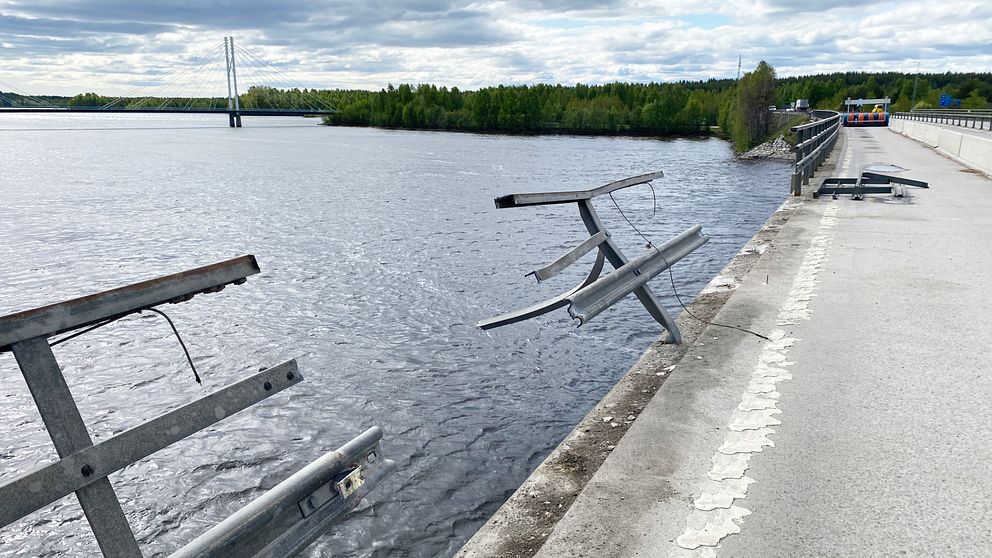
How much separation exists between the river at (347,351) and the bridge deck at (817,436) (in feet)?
5.94

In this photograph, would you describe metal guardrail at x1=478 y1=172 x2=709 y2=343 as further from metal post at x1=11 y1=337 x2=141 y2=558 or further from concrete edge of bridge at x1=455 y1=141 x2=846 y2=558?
metal post at x1=11 y1=337 x2=141 y2=558

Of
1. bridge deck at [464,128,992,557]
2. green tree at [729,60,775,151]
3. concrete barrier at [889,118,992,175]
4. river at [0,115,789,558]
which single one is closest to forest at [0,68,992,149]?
green tree at [729,60,775,151]

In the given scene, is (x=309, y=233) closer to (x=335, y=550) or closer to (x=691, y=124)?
(x=335, y=550)

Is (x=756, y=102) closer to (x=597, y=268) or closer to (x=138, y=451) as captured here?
(x=597, y=268)

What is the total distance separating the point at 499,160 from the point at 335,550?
2282 inches

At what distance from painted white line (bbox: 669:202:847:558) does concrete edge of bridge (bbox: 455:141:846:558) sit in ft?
2.06

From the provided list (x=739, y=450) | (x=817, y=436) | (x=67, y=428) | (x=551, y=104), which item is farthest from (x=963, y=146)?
(x=551, y=104)

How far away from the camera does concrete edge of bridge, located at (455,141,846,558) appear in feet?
12.5

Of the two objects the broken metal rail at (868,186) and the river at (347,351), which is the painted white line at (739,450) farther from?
the broken metal rail at (868,186)

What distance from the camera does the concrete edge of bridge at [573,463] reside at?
150 inches

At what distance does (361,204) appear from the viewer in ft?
99.7

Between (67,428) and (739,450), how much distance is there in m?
3.51

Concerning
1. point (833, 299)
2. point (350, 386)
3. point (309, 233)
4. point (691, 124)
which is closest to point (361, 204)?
point (309, 233)

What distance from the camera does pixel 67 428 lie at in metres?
2.03
